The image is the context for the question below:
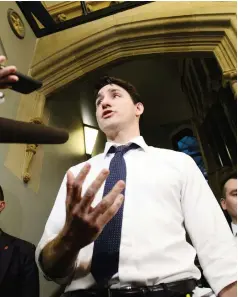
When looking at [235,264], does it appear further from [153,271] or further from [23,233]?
[23,233]

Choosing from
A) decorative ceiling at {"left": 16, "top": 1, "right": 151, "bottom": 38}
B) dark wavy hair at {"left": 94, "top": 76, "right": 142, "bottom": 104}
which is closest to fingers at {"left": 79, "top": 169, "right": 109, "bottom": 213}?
dark wavy hair at {"left": 94, "top": 76, "right": 142, "bottom": 104}

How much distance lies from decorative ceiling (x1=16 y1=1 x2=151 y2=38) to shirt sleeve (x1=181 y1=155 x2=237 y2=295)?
1995mm

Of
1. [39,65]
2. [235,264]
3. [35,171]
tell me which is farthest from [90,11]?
[235,264]

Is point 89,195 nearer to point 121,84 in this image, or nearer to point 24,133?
point 24,133

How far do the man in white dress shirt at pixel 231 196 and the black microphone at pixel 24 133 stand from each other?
1.58 m

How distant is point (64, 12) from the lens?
282cm

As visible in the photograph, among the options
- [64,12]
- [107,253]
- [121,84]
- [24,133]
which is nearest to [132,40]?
[64,12]

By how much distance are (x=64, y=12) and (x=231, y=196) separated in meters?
2.12

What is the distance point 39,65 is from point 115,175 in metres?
1.93

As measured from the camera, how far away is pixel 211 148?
4.17 metres

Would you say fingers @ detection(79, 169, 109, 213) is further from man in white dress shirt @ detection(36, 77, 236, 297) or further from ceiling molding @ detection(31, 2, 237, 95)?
ceiling molding @ detection(31, 2, 237, 95)

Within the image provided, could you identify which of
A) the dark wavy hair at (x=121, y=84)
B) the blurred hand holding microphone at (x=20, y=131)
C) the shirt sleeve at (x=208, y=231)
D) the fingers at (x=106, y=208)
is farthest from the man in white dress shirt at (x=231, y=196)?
the blurred hand holding microphone at (x=20, y=131)

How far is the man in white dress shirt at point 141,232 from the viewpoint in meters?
0.79

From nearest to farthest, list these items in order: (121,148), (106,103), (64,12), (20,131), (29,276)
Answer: (20,131) < (121,148) < (106,103) < (29,276) < (64,12)
